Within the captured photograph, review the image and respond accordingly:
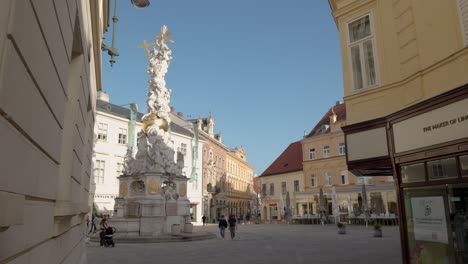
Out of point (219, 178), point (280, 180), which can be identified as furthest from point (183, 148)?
point (280, 180)

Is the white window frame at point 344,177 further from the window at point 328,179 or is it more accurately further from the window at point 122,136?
the window at point 122,136

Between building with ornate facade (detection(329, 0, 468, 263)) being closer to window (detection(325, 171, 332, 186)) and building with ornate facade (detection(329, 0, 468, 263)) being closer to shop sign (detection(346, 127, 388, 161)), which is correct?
shop sign (detection(346, 127, 388, 161))

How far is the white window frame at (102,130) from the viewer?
4184 centimetres

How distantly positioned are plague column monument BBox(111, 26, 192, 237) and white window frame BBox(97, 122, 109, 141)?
56.7ft

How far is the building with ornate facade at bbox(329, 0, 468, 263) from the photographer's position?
6770mm

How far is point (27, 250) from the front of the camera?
2.86 metres

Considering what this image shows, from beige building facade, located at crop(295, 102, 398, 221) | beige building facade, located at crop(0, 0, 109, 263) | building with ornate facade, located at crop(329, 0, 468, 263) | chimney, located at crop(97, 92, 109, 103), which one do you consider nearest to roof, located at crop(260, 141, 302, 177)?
beige building facade, located at crop(295, 102, 398, 221)

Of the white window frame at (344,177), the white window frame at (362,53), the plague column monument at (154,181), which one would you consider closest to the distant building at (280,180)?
the white window frame at (344,177)

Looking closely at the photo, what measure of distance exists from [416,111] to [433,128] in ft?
1.89

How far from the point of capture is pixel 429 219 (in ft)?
24.2

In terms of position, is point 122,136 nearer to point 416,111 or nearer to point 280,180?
point 280,180

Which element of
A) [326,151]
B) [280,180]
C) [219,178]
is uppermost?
[326,151]

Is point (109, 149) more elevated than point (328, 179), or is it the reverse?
point (109, 149)

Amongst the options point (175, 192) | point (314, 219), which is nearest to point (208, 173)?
point (314, 219)
